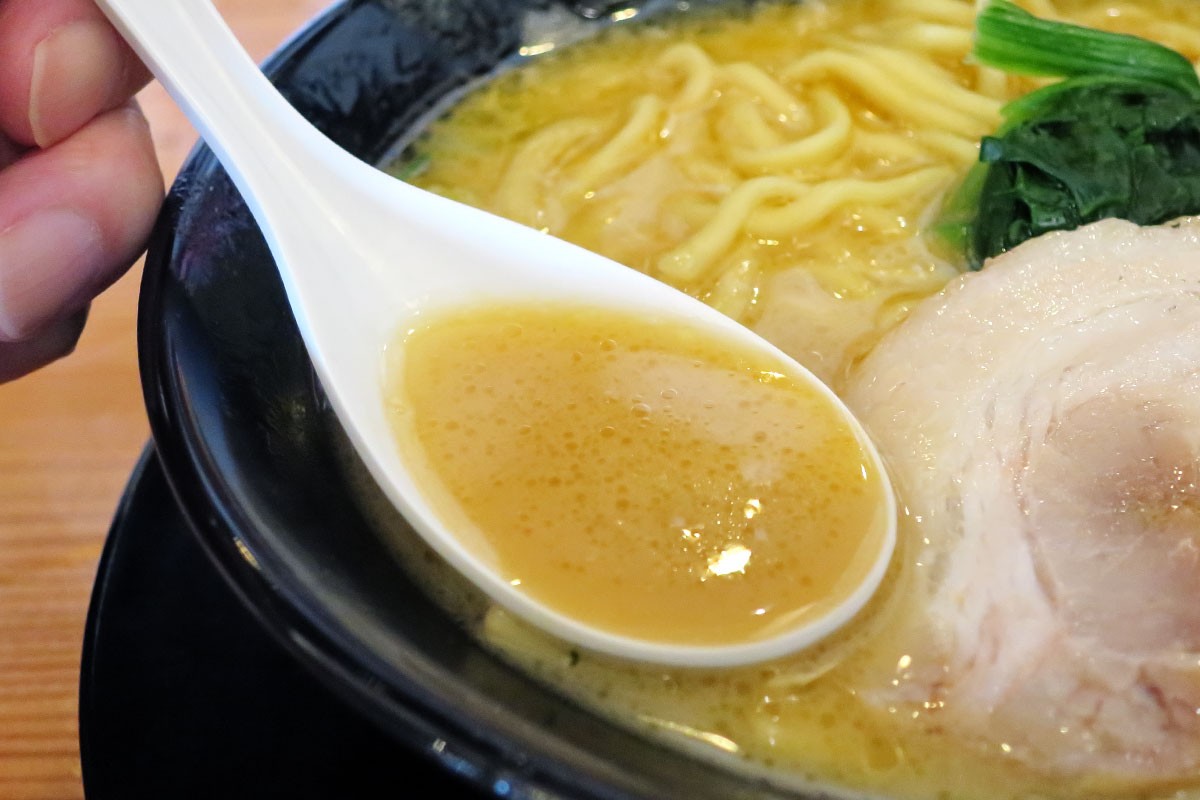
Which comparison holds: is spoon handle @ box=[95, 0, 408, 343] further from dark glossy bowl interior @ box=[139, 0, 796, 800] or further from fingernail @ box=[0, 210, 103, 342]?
fingernail @ box=[0, 210, 103, 342]

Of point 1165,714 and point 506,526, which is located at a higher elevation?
point 506,526

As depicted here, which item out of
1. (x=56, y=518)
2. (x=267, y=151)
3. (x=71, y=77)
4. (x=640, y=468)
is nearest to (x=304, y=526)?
(x=640, y=468)

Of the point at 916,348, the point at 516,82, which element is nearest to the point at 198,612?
the point at 916,348

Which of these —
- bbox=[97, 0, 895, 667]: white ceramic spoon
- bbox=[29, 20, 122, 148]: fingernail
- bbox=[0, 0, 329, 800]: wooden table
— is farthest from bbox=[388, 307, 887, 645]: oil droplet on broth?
bbox=[0, 0, 329, 800]: wooden table

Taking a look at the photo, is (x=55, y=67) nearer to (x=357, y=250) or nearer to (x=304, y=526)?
(x=357, y=250)

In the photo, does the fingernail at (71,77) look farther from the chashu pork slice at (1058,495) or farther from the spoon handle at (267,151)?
the chashu pork slice at (1058,495)

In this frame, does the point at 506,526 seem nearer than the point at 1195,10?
Yes

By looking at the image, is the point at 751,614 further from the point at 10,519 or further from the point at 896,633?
the point at 10,519
